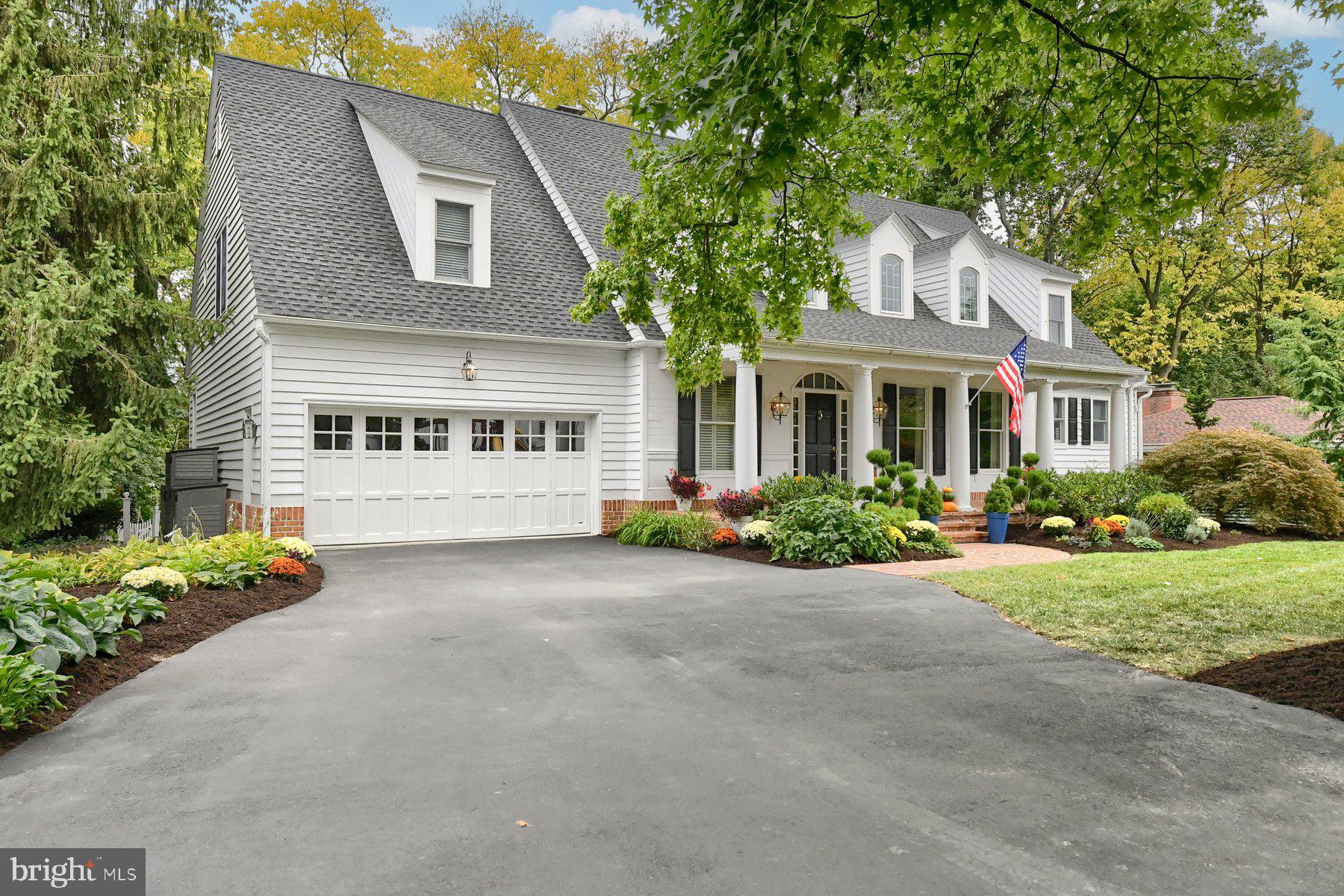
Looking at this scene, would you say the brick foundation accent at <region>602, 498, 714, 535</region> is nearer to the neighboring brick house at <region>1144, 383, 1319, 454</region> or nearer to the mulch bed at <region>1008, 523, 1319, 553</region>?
the mulch bed at <region>1008, 523, 1319, 553</region>

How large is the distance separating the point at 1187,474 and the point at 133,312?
715 inches

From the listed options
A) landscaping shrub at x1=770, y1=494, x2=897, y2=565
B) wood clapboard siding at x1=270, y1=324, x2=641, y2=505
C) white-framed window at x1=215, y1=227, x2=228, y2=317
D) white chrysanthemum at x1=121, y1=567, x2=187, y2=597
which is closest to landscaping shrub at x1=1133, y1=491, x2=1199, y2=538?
landscaping shrub at x1=770, y1=494, x2=897, y2=565

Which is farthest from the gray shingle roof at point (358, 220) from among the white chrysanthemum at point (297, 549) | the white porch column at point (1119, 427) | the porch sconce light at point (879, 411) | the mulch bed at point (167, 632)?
the white porch column at point (1119, 427)

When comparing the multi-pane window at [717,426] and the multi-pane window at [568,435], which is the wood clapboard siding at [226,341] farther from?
the multi-pane window at [717,426]

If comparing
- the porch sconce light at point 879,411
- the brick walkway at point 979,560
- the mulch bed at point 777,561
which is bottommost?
the brick walkway at point 979,560

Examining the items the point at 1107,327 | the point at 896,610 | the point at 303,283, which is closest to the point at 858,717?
the point at 896,610

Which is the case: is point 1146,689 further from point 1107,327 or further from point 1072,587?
point 1107,327

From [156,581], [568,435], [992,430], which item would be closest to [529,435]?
[568,435]

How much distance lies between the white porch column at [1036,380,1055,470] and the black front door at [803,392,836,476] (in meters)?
5.50

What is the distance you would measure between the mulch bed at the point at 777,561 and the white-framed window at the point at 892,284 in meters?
6.98

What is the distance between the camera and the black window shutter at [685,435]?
1427 cm

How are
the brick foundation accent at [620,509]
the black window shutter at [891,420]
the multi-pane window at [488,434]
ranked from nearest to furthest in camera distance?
the multi-pane window at [488,434], the brick foundation accent at [620,509], the black window shutter at [891,420]

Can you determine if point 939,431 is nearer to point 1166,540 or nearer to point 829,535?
point 1166,540

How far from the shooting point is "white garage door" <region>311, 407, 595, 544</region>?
12.0m
